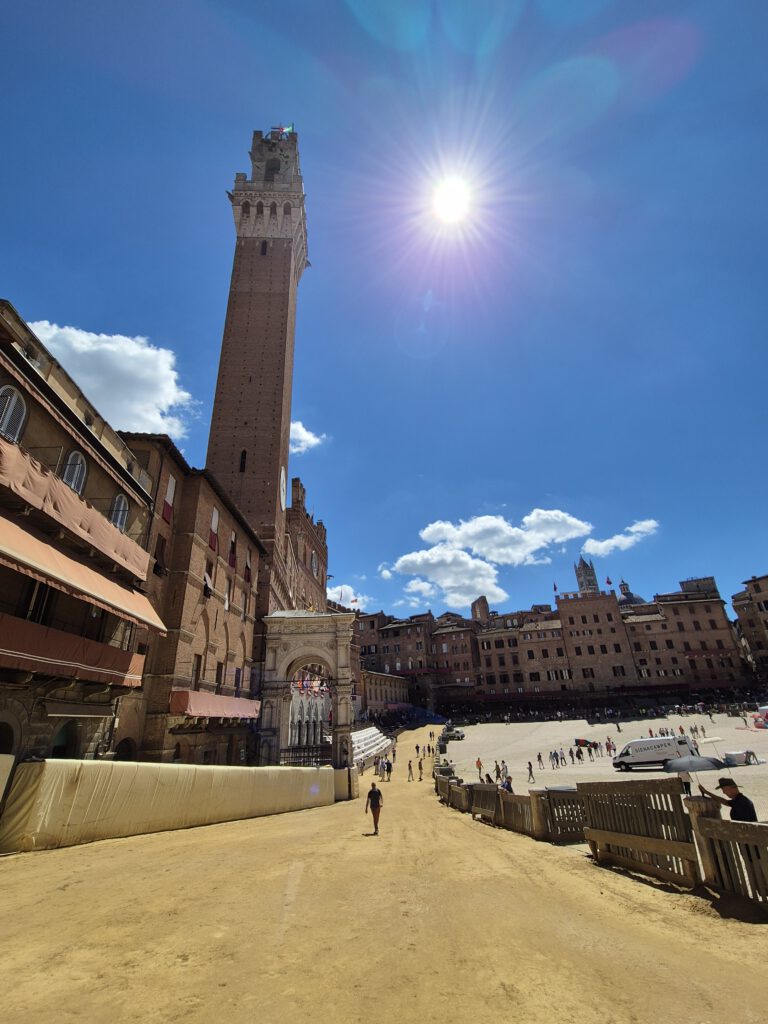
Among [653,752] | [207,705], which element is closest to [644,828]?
[207,705]

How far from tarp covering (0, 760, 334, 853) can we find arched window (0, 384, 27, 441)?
27.4 feet

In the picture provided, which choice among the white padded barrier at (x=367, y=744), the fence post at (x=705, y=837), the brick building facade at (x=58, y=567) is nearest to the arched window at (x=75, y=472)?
the brick building facade at (x=58, y=567)

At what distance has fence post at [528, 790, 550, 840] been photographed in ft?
35.4

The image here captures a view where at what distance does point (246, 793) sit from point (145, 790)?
17.0ft

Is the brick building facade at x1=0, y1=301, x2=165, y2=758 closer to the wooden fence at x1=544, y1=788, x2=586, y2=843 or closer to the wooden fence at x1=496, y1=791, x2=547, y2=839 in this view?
the wooden fence at x1=496, y1=791, x2=547, y2=839

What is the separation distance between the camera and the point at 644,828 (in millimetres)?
7348

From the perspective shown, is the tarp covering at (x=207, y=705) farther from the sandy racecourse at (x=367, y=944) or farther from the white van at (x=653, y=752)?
the white van at (x=653, y=752)

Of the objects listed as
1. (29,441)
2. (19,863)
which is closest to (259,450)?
(29,441)

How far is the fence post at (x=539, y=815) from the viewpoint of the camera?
10.8 meters

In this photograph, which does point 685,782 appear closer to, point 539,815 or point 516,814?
point 539,815

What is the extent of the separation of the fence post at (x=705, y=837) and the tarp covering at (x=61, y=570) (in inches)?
539

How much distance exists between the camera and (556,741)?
150 ft

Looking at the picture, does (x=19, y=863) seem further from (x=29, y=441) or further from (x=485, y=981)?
(x=29, y=441)

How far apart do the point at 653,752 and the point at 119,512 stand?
30999 mm
